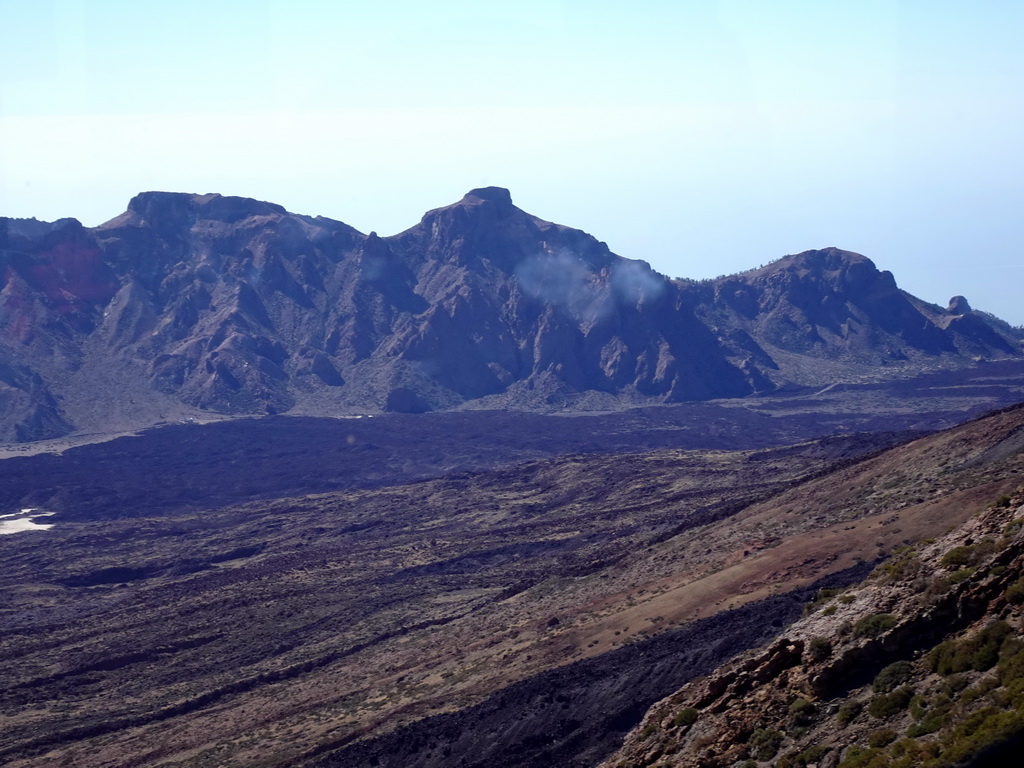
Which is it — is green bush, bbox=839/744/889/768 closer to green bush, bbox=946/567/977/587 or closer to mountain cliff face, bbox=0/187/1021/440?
green bush, bbox=946/567/977/587

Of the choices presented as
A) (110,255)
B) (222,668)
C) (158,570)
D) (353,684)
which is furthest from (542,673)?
(110,255)

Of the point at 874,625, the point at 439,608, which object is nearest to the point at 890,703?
the point at 874,625

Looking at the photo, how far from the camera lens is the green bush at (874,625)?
16.7 meters

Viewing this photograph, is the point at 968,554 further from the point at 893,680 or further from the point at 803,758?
the point at 803,758

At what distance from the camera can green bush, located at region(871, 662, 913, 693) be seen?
15656 mm

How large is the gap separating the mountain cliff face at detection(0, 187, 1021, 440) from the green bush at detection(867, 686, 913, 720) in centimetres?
13483

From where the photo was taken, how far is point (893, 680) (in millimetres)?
15711

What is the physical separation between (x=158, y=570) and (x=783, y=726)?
224 feet

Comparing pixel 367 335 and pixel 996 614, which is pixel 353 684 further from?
pixel 367 335

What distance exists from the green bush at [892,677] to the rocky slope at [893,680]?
0.06 ft

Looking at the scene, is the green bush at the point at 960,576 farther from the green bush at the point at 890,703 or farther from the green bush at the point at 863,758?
the green bush at the point at 863,758

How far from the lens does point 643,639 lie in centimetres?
3919

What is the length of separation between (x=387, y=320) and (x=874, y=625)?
15794 centimetres

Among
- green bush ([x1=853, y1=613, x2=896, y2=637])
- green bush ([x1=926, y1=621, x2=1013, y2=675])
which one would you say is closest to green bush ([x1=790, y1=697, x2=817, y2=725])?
green bush ([x1=853, y1=613, x2=896, y2=637])
